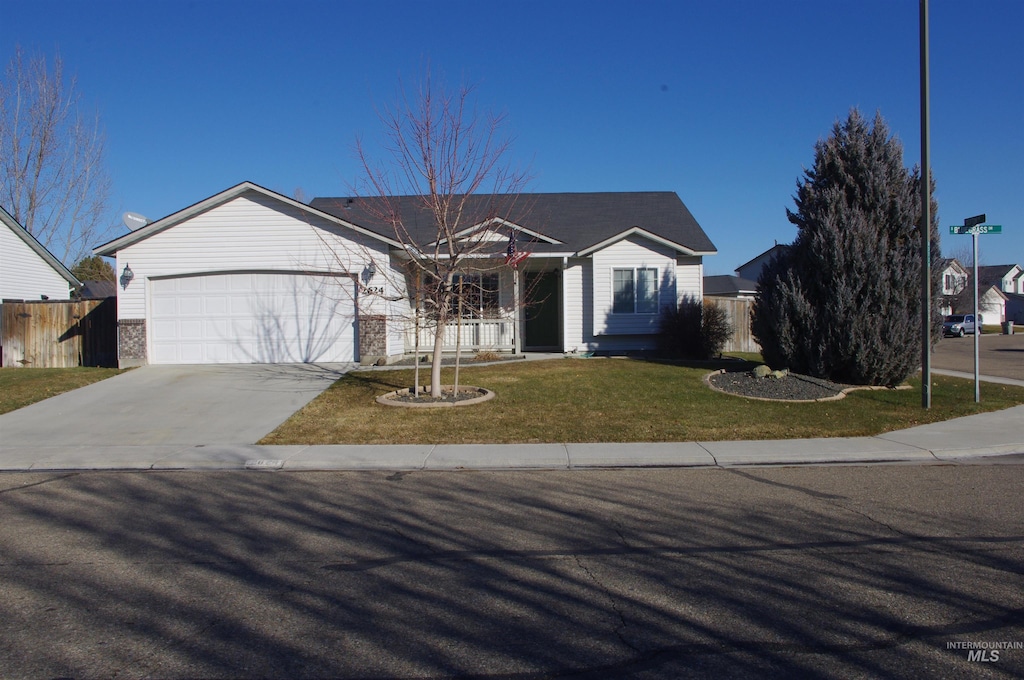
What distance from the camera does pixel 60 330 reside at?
2019 cm

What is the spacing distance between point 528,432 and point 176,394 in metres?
7.90

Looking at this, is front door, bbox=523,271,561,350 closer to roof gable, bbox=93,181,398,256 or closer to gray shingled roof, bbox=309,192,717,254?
gray shingled roof, bbox=309,192,717,254

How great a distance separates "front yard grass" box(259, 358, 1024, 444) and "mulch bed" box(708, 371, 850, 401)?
0.36m

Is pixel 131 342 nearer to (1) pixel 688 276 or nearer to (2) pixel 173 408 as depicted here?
(2) pixel 173 408

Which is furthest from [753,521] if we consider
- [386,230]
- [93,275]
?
[93,275]

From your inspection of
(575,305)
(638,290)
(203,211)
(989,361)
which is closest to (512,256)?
(575,305)

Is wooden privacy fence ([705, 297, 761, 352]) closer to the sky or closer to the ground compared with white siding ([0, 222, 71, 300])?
closer to the ground

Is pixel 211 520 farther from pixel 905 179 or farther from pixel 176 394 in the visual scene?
pixel 905 179

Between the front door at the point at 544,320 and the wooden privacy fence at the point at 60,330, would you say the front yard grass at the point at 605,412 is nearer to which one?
the front door at the point at 544,320

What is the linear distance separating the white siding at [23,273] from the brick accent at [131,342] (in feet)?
30.0

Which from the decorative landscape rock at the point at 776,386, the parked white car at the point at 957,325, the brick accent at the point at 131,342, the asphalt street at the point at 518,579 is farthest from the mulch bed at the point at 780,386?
the parked white car at the point at 957,325

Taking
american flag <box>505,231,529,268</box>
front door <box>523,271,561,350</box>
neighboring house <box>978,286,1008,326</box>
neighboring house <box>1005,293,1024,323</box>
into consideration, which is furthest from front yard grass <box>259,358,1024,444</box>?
neighboring house <box>1005,293,1024,323</box>

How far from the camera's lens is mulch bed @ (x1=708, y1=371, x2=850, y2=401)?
13664mm

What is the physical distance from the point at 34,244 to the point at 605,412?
77.2 ft
